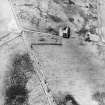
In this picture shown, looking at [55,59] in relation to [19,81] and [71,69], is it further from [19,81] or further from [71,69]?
[19,81]

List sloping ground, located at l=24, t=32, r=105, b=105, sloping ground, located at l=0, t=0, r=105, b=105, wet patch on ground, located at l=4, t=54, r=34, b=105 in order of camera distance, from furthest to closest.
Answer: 1. sloping ground, located at l=24, t=32, r=105, b=105
2. sloping ground, located at l=0, t=0, r=105, b=105
3. wet patch on ground, located at l=4, t=54, r=34, b=105

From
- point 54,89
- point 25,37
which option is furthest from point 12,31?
point 54,89

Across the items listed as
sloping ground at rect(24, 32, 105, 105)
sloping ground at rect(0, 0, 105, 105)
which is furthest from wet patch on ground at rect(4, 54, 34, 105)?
sloping ground at rect(24, 32, 105, 105)

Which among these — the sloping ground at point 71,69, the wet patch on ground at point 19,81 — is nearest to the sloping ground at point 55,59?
the sloping ground at point 71,69

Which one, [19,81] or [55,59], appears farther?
[55,59]

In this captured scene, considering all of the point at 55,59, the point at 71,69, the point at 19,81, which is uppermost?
the point at 55,59

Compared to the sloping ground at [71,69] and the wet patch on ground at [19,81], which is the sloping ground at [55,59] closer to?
the sloping ground at [71,69]

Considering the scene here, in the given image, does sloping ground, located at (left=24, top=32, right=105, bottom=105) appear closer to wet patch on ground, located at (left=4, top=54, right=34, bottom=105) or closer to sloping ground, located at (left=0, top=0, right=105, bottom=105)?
sloping ground, located at (left=0, top=0, right=105, bottom=105)

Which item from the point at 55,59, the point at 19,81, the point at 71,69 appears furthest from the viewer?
the point at 71,69

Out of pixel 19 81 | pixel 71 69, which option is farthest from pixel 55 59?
pixel 19 81

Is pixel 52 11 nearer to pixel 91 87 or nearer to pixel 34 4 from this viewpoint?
pixel 34 4

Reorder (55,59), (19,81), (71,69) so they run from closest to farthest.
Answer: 1. (19,81)
2. (55,59)
3. (71,69)
